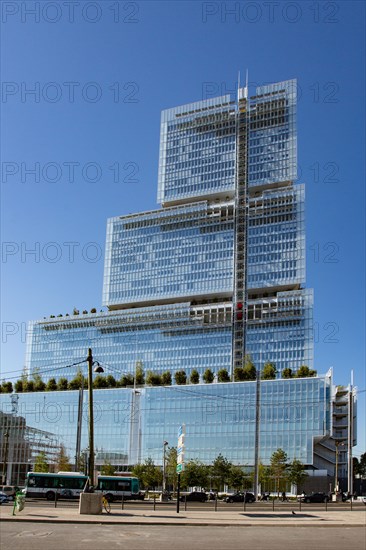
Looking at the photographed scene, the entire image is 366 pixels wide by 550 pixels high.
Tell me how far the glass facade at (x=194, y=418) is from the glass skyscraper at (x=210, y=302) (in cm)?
27

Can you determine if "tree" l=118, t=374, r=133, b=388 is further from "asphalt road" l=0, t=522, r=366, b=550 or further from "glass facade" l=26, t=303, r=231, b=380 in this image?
"asphalt road" l=0, t=522, r=366, b=550

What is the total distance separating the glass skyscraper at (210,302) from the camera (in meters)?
144

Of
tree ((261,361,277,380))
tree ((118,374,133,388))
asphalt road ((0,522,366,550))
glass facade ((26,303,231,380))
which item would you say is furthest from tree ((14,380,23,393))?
asphalt road ((0,522,366,550))

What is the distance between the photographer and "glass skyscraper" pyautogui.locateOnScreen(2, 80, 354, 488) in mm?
144375

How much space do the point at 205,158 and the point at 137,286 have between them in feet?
132

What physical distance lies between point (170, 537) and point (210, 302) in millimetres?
147141

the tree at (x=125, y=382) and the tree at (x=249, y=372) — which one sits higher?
the tree at (x=249, y=372)

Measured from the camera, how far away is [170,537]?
30.3 metres

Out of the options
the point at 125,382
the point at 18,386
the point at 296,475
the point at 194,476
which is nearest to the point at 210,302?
the point at 125,382

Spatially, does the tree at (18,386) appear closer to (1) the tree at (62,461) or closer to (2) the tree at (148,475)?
(1) the tree at (62,461)

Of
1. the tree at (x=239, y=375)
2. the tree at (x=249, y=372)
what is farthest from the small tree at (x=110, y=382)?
the tree at (x=249, y=372)

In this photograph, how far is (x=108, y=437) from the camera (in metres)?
157

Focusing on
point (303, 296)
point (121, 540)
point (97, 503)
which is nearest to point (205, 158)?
point (303, 296)

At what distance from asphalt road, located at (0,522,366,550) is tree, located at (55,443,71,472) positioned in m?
108
